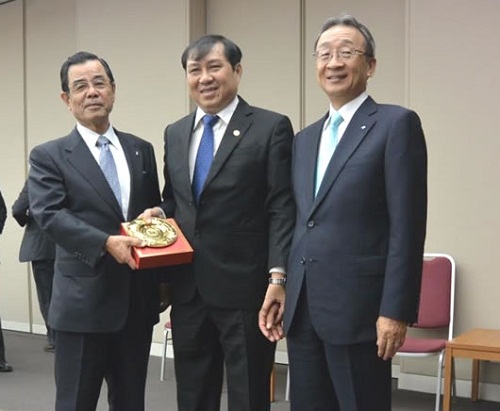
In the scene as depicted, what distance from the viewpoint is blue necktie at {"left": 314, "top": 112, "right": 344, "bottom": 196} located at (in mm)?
2107

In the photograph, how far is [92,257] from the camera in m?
2.26

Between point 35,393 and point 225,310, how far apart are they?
273 centimetres

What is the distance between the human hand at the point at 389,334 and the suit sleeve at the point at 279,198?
39cm

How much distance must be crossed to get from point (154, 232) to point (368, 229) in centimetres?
66

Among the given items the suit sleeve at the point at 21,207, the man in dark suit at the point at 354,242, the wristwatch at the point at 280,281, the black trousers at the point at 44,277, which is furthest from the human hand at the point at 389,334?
the black trousers at the point at 44,277

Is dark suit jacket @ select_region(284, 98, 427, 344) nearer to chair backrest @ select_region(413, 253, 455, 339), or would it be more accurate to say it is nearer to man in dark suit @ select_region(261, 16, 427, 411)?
man in dark suit @ select_region(261, 16, 427, 411)

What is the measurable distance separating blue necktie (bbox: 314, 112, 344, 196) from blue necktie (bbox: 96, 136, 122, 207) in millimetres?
701

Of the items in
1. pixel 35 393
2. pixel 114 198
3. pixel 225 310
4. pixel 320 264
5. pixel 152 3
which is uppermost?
pixel 152 3

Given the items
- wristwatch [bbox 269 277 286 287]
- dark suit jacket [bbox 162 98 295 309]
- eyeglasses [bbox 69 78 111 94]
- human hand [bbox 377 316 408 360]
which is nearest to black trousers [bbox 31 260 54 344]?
eyeglasses [bbox 69 78 111 94]

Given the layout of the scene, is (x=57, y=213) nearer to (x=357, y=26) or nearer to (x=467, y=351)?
(x=357, y=26)

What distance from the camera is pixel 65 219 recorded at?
2.28 m

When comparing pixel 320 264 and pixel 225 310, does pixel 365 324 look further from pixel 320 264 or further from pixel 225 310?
pixel 225 310

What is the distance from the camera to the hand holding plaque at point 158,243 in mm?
2162

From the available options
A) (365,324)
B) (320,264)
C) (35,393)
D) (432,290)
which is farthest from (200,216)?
(35,393)
